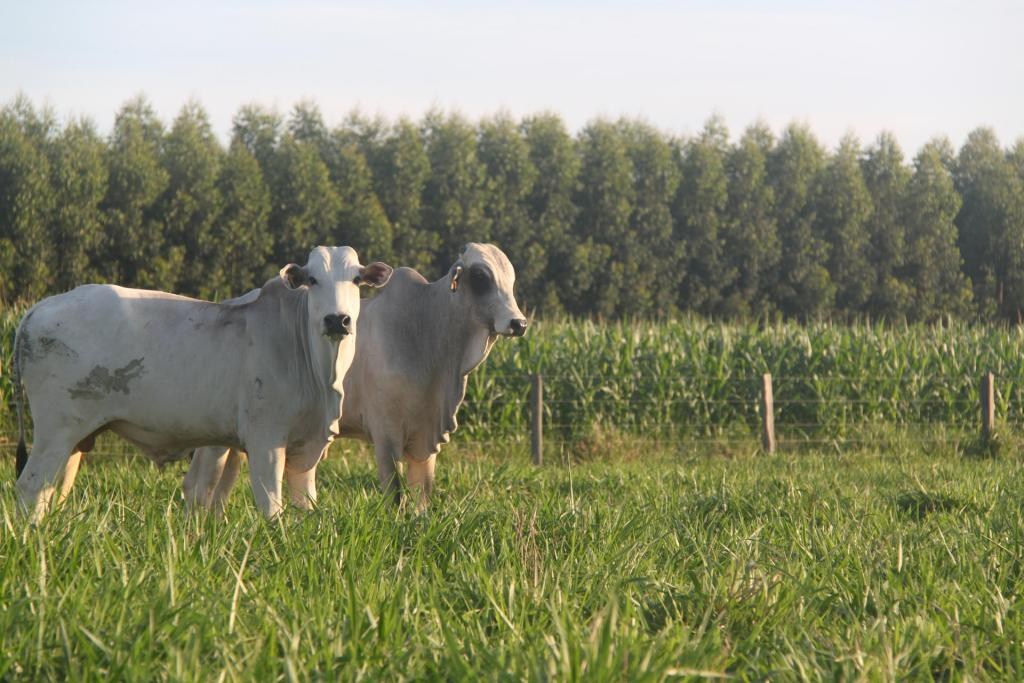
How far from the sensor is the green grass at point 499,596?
3318mm

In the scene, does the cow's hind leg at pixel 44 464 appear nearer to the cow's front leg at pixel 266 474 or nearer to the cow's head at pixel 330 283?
the cow's front leg at pixel 266 474

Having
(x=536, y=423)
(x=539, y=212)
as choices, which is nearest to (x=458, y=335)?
(x=536, y=423)

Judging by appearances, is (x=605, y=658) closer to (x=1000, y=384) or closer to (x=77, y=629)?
(x=77, y=629)

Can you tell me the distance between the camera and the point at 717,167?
38.8m

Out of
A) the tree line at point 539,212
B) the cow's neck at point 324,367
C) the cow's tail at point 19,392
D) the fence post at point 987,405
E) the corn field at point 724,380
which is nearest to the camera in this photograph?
the cow's neck at point 324,367

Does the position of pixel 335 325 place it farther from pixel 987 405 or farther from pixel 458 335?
pixel 987 405

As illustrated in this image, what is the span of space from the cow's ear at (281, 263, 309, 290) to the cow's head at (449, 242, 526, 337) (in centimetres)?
113

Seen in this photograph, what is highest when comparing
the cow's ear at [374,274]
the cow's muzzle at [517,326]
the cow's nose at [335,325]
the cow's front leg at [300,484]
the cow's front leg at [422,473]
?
the cow's ear at [374,274]

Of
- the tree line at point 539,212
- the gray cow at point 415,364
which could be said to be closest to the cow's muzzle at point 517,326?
the gray cow at point 415,364

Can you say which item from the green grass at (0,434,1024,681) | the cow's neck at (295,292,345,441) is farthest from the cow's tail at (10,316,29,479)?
the cow's neck at (295,292,345,441)

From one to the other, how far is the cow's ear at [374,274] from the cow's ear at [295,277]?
0.29m

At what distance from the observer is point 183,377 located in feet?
20.9

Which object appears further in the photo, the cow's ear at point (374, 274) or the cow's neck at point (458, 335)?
the cow's neck at point (458, 335)

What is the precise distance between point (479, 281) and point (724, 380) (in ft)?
34.2
